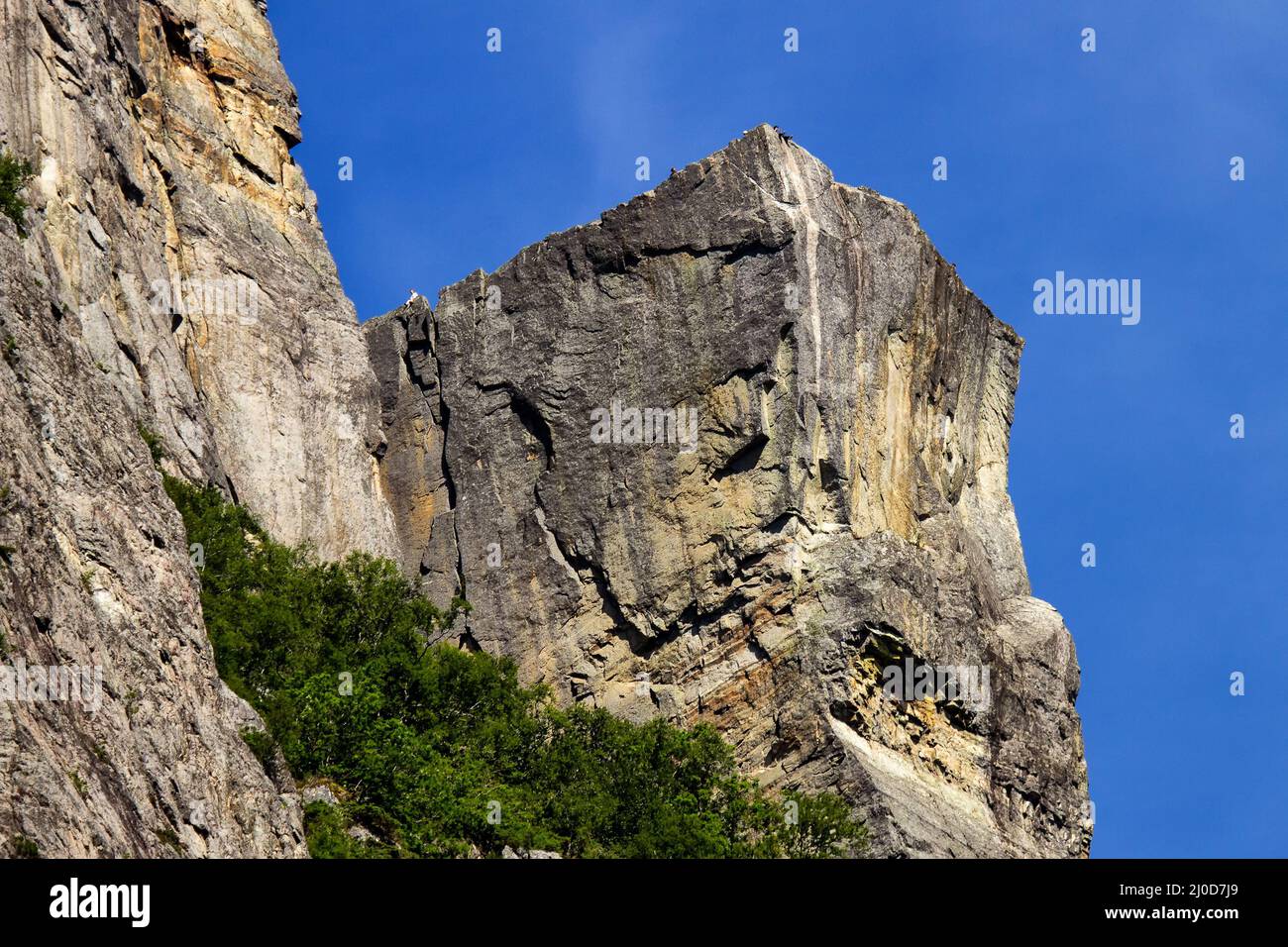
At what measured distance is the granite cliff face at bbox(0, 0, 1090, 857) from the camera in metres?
54.2

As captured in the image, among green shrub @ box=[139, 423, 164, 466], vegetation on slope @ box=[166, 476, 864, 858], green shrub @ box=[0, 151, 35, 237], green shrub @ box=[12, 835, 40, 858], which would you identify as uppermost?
green shrub @ box=[0, 151, 35, 237]

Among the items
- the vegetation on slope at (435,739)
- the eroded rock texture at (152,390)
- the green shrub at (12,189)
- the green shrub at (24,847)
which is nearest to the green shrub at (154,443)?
the eroded rock texture at (152,390)

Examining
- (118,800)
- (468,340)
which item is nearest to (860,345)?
(468,340)

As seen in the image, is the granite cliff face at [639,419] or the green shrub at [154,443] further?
the granite cliff face at [639,419]

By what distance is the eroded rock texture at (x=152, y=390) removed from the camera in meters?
28.4

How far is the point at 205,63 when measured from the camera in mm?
64188

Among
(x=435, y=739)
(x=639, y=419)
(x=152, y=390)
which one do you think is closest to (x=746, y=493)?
(x=639, y=419)

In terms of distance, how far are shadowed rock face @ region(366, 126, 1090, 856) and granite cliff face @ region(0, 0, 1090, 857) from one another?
90mm

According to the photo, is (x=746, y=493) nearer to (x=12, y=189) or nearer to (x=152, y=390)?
(x=152, y=390)

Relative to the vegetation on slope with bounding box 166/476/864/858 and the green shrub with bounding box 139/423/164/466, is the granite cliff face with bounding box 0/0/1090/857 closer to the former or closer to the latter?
the green shrub with bounding box 139/423/164/466

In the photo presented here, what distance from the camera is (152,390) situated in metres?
50.0

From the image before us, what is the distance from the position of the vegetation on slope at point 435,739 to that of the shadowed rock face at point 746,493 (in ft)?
13.1

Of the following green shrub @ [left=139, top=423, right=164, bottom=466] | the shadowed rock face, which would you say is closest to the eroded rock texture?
green shrub @ [left=139, top=423, right=164, bottom=466]

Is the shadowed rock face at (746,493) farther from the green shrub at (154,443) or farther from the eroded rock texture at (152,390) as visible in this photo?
the green shrub at (154,443)
